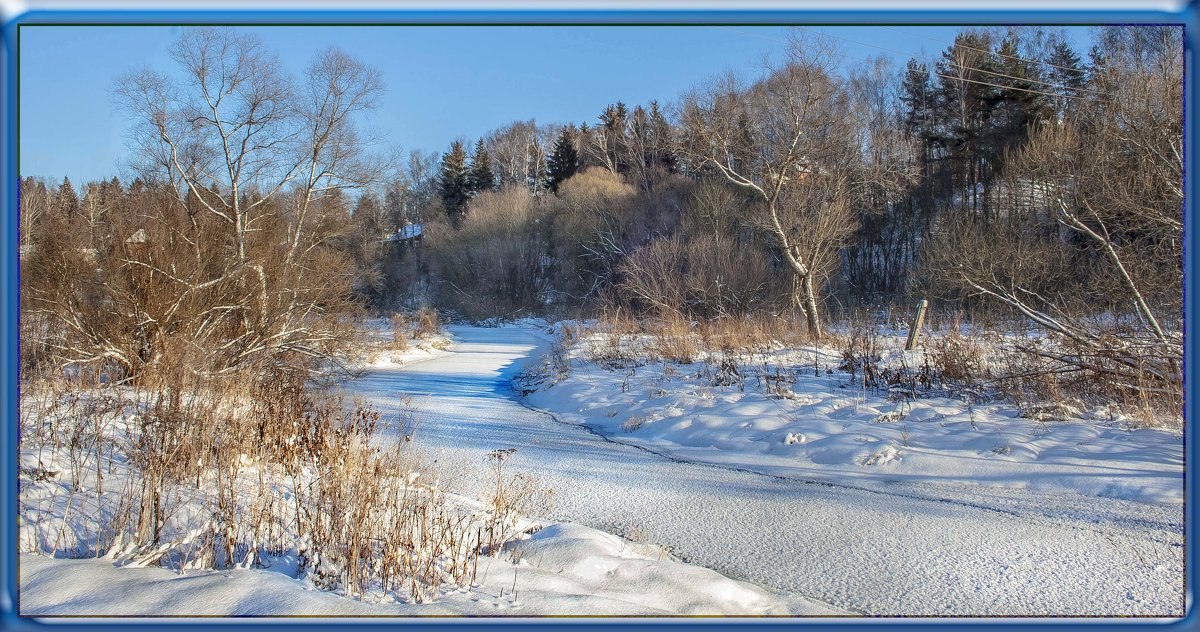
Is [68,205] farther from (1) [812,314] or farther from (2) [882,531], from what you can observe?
(1) [812,314]

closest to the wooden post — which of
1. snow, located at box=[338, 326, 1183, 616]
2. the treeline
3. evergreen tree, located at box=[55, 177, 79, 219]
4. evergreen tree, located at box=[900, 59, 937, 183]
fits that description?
the treeline

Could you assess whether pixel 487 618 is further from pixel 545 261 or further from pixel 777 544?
pixel 545 261

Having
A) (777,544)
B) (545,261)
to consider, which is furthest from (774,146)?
(545,261)

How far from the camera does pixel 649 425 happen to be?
825 centimetres

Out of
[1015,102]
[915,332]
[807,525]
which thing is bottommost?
[807,525]

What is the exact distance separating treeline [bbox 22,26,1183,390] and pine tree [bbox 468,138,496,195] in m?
3.63

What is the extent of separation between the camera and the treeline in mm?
7887

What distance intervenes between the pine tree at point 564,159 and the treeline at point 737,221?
115 inches

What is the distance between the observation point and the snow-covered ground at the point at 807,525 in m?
3.04

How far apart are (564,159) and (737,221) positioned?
1639 centimetres

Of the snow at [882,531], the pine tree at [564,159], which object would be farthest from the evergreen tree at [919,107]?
the pine tree at [564,159]

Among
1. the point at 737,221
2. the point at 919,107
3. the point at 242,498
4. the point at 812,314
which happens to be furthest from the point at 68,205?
the point at 737,221

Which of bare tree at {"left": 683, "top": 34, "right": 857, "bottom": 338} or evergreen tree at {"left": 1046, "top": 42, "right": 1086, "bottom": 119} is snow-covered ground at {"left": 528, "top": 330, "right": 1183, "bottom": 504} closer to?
evergreen tree at {"left": 1046, "top": 42, "right": 1086, "bottom": 119}

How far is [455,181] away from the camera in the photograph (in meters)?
40.9
